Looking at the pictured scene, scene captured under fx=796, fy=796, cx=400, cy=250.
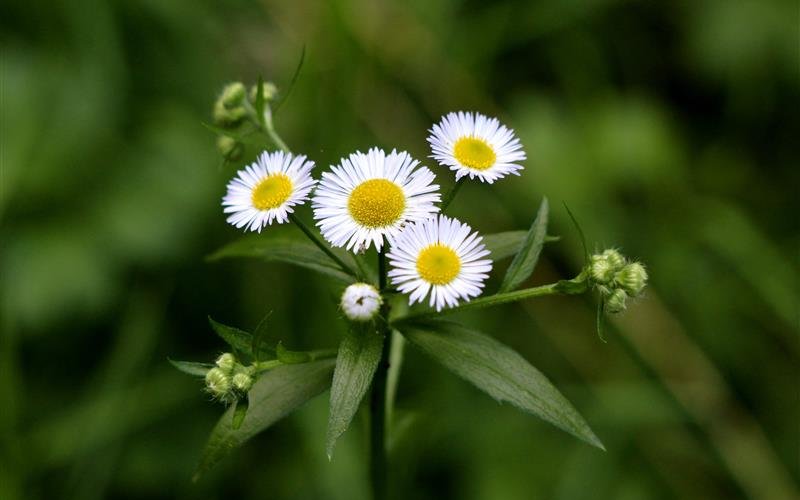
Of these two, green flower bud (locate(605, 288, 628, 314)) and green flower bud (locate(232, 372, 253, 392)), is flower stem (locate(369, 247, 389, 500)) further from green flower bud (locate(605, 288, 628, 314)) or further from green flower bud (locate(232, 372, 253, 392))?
green flower bud (locate(605, 288, 628, 314))

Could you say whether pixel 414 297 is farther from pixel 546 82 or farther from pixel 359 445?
pixel 546 82

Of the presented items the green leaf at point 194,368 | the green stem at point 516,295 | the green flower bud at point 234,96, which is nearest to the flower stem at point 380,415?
the green stem at point 516,295

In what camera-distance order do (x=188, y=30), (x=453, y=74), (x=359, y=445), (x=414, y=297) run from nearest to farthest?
(x=414, y=297)
(x=359, y=445)
(x=188, y=30)
(x=453, y=74)

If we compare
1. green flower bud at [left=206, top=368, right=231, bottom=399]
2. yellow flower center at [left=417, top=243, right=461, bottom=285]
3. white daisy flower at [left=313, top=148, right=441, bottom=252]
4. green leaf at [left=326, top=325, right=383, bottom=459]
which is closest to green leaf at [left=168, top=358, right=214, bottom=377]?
green flower bud at [left=206, top=368, right=231, bottom=399]

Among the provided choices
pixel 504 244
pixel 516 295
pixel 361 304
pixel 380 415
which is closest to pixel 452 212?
pixel 504 244

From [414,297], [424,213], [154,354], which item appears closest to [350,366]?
[414,297]

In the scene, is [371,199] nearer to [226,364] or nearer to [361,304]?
[361,304]
